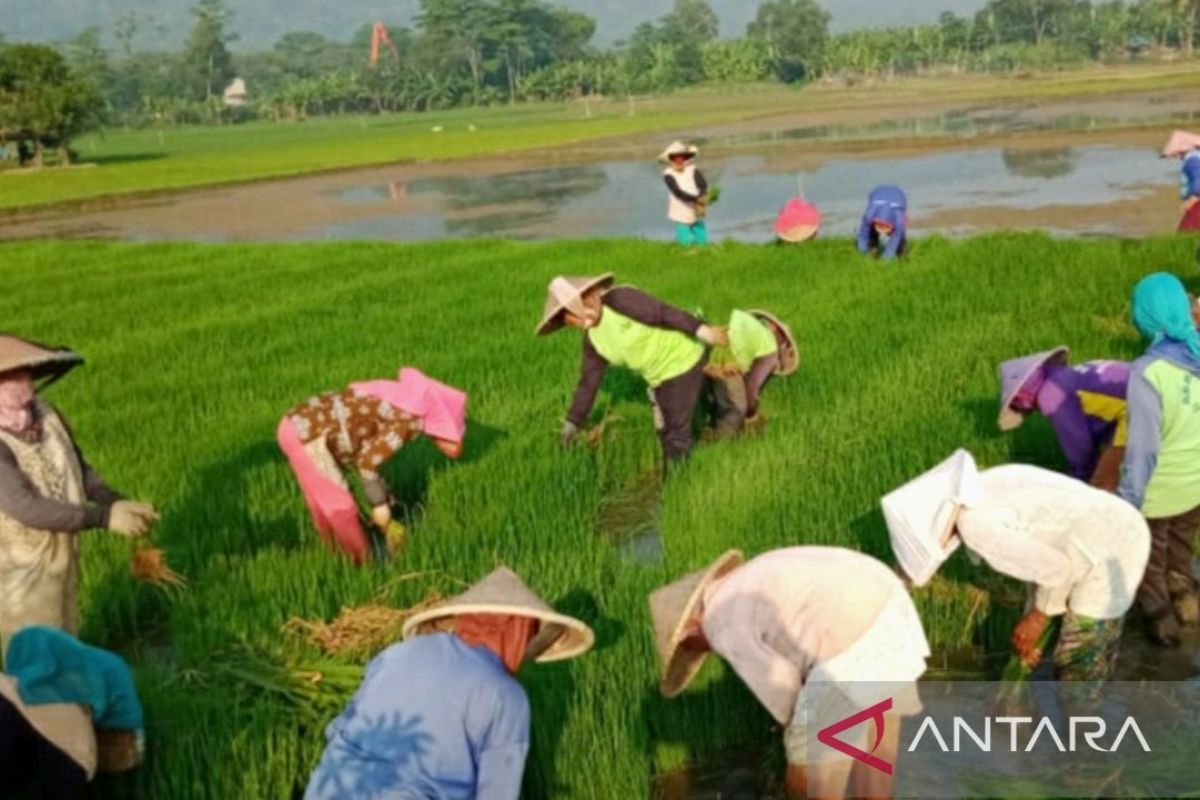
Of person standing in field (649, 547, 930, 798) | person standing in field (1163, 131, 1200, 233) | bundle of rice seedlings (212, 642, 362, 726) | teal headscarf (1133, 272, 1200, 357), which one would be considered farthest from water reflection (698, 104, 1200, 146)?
bundle of rice seedlings (212, 642, 362, 726)

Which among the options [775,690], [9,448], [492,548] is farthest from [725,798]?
[9,448]

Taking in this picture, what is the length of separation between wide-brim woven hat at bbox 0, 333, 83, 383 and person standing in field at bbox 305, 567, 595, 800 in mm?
1283

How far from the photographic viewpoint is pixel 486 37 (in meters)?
89.8

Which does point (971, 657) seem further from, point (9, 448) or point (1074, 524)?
point (9, 448)

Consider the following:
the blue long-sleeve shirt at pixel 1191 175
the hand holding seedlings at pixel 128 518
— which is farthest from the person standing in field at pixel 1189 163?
the hand holding seedlings at pixel 128 518

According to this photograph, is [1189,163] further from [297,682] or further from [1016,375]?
[297,682]

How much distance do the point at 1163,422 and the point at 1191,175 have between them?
706cm

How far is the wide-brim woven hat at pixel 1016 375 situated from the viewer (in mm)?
3629

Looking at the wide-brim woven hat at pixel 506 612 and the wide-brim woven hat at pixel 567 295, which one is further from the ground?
the wide-brim woven hat at pixel 567 295

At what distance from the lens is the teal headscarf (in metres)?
3.21

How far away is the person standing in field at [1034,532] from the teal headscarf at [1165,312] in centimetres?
62

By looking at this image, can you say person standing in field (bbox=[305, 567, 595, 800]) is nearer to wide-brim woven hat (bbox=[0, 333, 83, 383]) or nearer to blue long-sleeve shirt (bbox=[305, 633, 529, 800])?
blue long-sleeve shirt (bbox=[305, 633, 529, 800])

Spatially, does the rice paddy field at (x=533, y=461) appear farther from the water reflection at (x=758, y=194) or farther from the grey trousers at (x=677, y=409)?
the water reflection at (x=758, y=194)

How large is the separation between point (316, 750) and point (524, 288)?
22.6 feet
